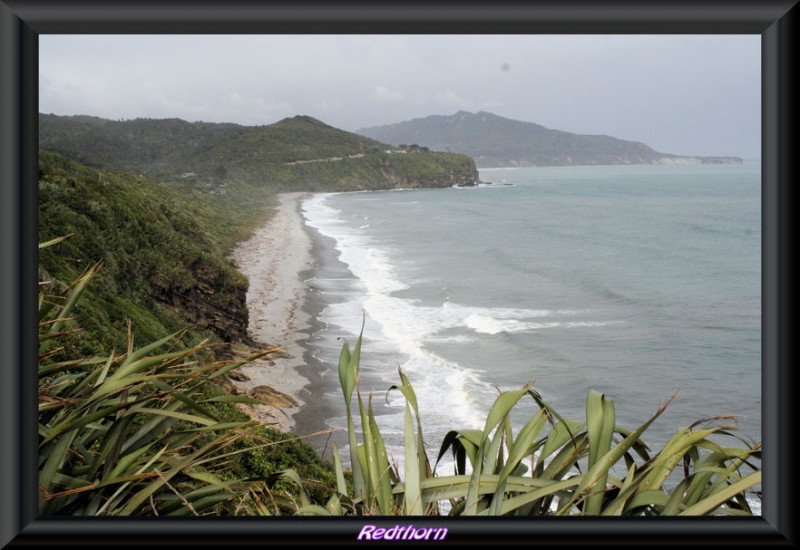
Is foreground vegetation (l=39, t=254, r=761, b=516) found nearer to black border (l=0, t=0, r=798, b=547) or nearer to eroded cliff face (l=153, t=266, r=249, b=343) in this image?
black border (l=0, t=0, r=798, b=547)

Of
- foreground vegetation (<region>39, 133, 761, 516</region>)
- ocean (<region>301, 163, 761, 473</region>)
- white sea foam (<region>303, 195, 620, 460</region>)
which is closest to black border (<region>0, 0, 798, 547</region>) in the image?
foreground vegetation (<region>39, 133, 761, 516</region>)

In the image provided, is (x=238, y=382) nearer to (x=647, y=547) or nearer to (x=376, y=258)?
(x=647, y=547)

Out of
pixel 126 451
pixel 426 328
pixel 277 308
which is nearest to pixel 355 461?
pixel 126 451

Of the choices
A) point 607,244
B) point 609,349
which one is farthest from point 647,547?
point 607,244

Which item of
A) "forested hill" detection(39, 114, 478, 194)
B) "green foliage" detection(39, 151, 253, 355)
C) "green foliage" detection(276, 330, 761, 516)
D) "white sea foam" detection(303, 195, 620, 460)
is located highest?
"forested hill" detection(39, 114, 478, 194)

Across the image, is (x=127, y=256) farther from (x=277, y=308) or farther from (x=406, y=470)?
(x=406, y=470)
